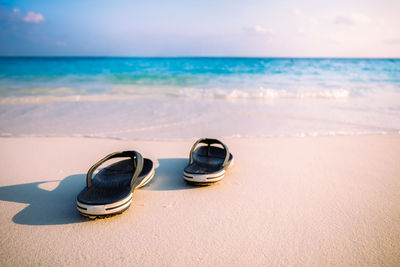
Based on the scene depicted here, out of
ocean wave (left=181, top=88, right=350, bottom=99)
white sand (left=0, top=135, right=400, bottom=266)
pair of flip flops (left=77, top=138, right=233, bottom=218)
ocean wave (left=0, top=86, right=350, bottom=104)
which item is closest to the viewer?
white sand (left=0, top=135, right=400, bottom=266)

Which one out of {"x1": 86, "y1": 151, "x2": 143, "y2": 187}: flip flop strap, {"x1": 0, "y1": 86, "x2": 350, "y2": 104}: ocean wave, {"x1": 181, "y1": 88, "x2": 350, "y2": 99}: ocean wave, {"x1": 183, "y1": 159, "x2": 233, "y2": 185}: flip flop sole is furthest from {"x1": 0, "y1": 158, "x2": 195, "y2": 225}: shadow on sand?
Result: {"x1": 181, "y1": 88, "x2": 350, "y2": 99}: ocean wave

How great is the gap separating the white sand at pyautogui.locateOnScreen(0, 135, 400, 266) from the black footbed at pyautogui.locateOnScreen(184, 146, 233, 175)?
8.9 inches

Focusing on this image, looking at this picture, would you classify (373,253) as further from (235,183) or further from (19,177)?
(19,177)

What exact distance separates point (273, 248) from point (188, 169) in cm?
111

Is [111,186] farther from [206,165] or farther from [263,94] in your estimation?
[263,94]

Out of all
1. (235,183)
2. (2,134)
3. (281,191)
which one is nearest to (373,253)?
(281,191)

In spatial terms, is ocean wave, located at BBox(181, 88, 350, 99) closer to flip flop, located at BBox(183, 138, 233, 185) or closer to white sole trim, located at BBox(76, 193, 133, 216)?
flip flop, located at BBox(183, 138, 233, 185)

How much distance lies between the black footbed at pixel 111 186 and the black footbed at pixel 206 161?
0.48 meters

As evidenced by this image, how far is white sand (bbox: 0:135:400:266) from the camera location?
5.49 ft

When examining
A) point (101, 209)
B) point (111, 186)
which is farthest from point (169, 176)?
point (101, 209)

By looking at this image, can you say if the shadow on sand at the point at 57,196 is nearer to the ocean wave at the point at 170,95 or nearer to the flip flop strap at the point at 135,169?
the flip flop strap at the point at 135,169

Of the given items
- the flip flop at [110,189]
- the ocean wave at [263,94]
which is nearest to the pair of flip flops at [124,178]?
the flip flop at [110,189]

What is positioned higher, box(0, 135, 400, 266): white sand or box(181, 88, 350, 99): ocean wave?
box(181, 88, 350, 99): ocean wave

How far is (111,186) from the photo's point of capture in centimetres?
204
